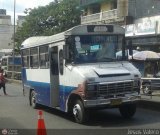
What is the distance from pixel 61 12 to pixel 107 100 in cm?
4850

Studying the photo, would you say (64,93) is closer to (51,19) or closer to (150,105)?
(150,105)

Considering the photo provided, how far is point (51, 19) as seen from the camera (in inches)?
2467

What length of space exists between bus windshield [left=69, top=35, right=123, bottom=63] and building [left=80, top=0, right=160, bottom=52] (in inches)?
704

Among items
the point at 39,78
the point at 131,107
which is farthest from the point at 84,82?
the point at 39,78

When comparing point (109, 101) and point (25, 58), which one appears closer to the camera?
point (109, 101)

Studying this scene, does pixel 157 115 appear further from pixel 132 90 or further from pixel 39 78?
pixel 39 78

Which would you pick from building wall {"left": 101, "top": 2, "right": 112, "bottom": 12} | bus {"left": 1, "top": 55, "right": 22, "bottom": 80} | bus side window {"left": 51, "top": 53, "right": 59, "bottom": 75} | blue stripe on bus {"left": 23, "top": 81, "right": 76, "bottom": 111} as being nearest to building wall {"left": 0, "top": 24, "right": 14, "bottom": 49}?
bus {"left": 1, "top": 55, "right": 22, "bottom": 80}

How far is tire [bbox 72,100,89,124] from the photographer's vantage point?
501 inches

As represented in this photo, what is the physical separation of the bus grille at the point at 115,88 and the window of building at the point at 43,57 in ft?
12.1

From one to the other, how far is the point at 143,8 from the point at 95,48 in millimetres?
24860

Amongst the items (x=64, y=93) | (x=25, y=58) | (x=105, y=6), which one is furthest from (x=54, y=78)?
(x=105, y=6)

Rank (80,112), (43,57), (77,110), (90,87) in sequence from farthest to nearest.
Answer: (43,57) → (77,110) → (80,112) → (90,87)

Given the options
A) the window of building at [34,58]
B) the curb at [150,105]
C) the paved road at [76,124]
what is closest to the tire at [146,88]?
the curb at [150,105]

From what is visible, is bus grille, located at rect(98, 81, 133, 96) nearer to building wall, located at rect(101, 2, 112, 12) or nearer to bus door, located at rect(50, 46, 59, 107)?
bus door, located at rect(50, 46, 59, 107)
